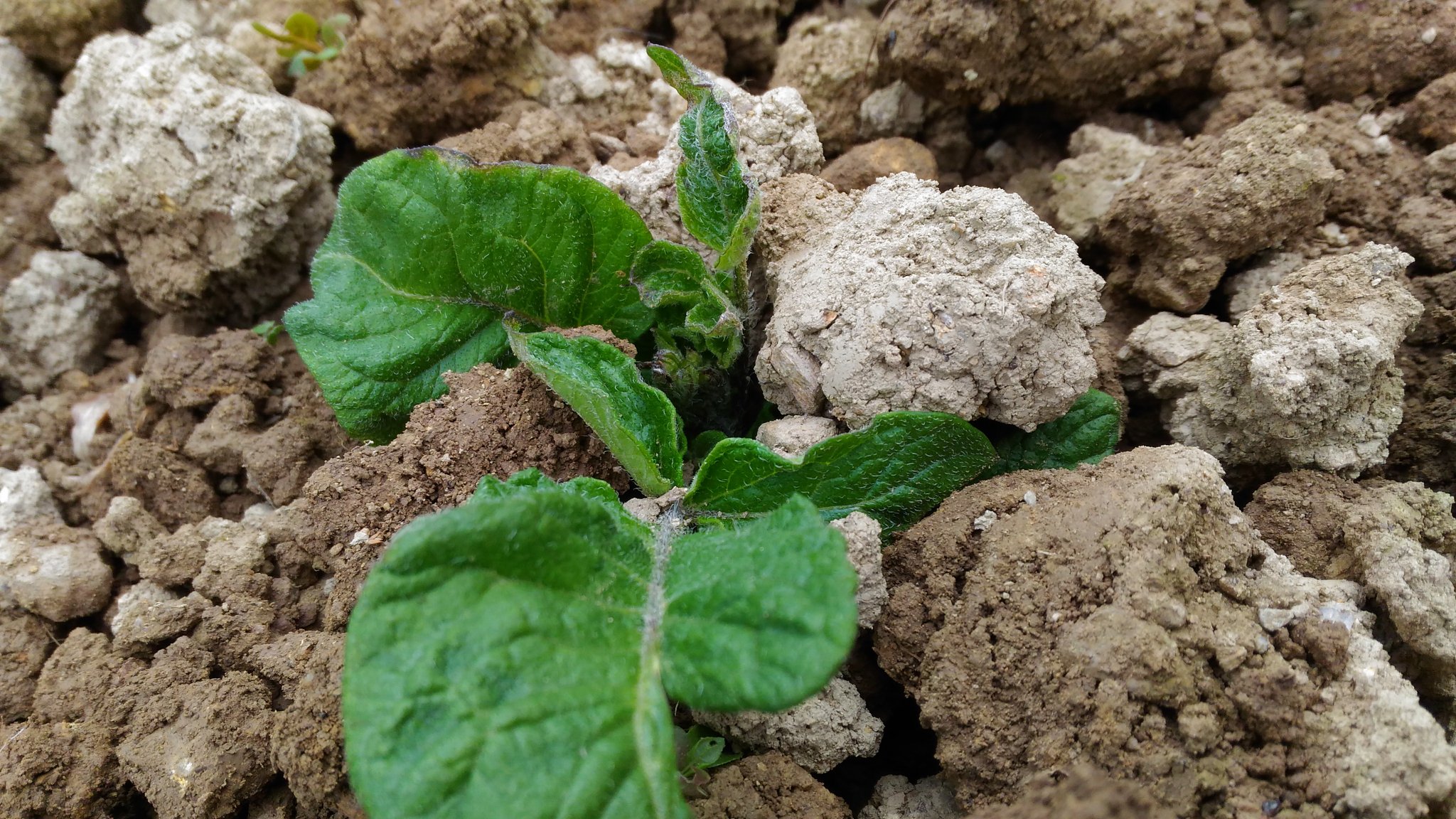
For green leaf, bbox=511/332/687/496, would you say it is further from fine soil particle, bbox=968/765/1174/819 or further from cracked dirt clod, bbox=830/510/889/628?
fine soil particle, bbox=968/765/1174/819

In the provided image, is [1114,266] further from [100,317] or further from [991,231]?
[100,317]

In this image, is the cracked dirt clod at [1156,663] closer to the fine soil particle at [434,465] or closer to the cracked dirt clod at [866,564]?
the cracked dirt clod at [866,564]

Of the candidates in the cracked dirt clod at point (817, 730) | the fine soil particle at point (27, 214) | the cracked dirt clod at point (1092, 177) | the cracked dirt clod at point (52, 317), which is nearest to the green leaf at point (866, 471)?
the cracked dirt clod at point (817, 730)

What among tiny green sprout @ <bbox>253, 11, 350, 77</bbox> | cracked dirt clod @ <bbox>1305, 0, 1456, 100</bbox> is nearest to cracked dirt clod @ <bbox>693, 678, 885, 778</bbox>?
cracked dirt clod @ <bbox>1305, 0, 1456, 100</bbox>

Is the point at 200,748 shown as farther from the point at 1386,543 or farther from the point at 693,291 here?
the point at 1386,543

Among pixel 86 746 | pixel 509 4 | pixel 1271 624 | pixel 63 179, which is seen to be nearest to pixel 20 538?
pixel 86 746

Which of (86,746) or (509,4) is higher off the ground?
(509,4)
